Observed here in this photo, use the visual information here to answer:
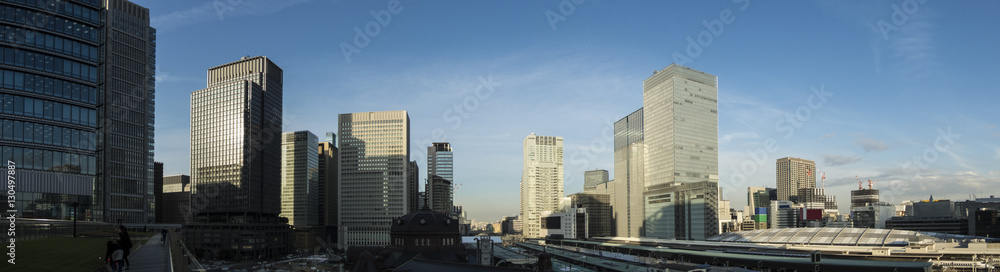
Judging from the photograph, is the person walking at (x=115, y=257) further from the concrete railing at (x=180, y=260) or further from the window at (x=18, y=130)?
the window at (x=18, y=130)

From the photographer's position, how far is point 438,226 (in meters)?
103

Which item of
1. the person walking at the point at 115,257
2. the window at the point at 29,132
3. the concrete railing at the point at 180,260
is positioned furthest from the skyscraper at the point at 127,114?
the person walking at the point at 115,257

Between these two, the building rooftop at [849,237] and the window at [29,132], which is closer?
the window at [29,132]

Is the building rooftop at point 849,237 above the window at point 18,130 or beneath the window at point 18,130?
beneath

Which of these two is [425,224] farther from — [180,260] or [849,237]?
[849,237]

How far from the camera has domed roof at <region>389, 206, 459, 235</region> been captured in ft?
337

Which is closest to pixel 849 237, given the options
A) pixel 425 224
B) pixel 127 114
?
pixel 425 224

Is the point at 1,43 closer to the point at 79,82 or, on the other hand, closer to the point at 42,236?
the point at 79,82

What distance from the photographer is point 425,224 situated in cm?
10294

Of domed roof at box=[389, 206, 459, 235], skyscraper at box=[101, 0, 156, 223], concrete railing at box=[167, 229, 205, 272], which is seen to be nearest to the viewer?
concrete railing at box=[167, 229, 205, 272]

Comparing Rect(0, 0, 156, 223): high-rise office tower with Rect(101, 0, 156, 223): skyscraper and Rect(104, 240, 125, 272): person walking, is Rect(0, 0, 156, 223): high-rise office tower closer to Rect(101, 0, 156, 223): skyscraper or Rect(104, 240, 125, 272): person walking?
Rect(101, 0, 156, 223): skyscraper

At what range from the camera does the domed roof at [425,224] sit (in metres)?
103

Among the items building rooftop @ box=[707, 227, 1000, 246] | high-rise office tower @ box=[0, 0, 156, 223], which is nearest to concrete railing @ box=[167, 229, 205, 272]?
high-rise office tower @ box=[0, 0, 156, 223]

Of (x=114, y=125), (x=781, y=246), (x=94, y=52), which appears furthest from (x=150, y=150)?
(x=781, y=246)
